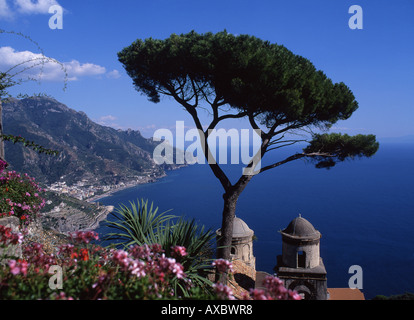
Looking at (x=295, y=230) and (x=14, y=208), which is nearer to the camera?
(x=14, y=208)

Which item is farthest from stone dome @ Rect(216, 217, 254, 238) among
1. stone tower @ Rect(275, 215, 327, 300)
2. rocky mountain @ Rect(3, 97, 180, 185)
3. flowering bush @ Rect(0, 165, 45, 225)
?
rocky mountain @ Rect(3, 97, 180, 185)

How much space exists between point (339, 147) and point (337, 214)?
7273cm

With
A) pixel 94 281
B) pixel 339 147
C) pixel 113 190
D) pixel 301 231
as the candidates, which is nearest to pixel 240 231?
pixel 301 231

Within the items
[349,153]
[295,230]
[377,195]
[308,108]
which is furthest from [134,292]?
[377,195]

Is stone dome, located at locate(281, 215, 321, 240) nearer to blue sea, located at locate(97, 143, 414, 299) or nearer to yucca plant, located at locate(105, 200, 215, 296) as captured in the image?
yucca plant, located at locate(105, 200, 215, 296)

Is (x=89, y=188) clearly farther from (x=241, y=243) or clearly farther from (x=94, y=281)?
(x=94, y=281)

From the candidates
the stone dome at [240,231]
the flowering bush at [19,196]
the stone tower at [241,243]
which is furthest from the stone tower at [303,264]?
the flowering bush at [19,196]

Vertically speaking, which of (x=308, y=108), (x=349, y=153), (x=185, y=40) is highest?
(x=185, y=40)

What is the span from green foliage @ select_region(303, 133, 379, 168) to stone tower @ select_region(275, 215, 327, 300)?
3.28 m

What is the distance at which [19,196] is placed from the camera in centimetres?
582

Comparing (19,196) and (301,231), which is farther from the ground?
(19,196)
